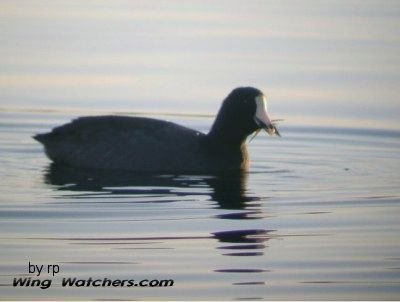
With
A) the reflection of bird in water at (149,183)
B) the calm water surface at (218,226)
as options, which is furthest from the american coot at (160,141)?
the calm water surface at (218,226)

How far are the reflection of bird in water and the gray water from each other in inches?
0.9

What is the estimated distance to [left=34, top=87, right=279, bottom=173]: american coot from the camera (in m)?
12.8

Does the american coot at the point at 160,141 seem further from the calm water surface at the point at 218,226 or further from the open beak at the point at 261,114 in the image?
the calm water surface at the point at 218,226

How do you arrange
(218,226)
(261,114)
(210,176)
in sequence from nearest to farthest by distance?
(218,226) < (210,176) < (261,114)

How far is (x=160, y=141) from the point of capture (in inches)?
503

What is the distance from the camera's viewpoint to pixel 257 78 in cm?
1731

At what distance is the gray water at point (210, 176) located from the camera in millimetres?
9016

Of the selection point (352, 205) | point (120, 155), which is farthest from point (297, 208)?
point (120, 155)

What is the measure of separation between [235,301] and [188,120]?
282 inches

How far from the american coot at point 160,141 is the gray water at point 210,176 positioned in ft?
0.71

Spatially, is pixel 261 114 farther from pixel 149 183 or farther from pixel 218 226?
pixel 218 226

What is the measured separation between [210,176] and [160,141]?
1.73 ft

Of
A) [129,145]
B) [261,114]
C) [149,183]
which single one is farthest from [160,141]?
[261,114]

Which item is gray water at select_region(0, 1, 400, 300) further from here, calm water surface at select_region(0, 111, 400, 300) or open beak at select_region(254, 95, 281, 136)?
open beak at select_region(254, 95, 281, 136)
